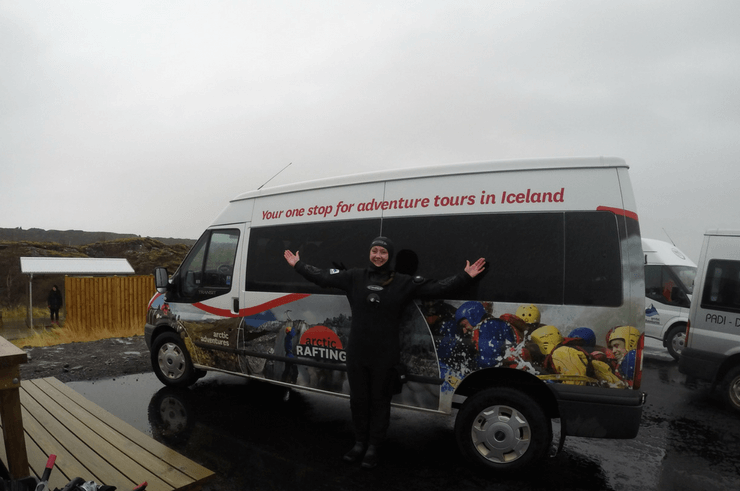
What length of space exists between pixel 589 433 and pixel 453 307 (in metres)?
1.36

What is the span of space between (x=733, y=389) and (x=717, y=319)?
918mm

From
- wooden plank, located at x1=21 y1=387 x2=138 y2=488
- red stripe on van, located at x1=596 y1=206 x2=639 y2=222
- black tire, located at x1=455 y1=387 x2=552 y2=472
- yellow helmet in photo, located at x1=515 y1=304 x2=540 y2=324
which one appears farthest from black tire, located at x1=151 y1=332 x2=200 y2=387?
red stripe on van, located at x1=596 y1=206 x2=639 y2=222

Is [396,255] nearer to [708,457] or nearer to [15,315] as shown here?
[708,457]

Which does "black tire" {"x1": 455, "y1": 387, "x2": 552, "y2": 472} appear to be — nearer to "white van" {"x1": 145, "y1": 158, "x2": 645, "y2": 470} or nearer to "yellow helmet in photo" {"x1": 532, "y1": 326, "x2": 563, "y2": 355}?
"white van" {"x1": 145, "y1": 158, "x2": 645, "y2": 470}

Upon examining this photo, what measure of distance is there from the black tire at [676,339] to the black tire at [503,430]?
7.53m

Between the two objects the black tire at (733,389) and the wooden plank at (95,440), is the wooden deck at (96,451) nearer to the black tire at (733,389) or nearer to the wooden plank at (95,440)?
the wooden plank at (95,440)

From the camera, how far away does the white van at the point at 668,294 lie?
30.5 feet

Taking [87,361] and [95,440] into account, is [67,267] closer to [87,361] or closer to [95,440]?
[87,361]

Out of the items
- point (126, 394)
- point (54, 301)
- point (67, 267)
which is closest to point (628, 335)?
point (126, 394)

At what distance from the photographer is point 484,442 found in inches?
143

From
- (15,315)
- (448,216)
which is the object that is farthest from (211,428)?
(15,315)

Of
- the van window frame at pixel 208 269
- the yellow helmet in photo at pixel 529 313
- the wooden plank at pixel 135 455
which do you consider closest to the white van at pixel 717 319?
the yellow helmet in photo at pixel 529 313

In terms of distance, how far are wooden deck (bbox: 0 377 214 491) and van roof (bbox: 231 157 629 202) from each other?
268 cm

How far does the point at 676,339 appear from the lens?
9328 mm
